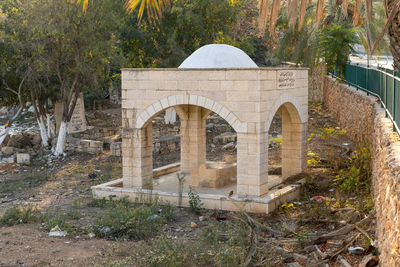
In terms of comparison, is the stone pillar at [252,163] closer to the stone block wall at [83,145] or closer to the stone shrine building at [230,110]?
the stone shrine building at [230,110]

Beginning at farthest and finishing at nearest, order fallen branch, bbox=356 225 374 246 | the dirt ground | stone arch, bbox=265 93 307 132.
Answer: stone arch, bbox=265 93 307 132 < the dirt ground < fallen branch, bbox=356 225 374 246

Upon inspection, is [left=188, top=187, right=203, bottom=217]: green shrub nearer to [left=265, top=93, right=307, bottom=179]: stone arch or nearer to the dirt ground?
the dirt ground

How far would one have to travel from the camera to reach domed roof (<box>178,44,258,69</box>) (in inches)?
472

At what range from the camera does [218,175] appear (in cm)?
1269

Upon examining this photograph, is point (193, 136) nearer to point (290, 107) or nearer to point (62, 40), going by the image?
point (290, 107)

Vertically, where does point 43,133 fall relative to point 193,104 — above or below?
below

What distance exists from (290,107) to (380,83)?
86.9 inches

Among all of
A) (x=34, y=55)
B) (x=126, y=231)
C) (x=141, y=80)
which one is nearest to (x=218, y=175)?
(x=141, y=80)

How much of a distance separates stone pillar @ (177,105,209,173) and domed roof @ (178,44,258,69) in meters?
2.33

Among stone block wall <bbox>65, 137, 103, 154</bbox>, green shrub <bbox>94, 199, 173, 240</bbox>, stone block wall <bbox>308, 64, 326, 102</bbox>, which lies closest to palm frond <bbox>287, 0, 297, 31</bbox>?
green shrub <bbox>94, 199, 173, 240</bbox>

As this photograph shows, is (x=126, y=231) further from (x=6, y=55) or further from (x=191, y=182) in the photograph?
(x=6, y=55)

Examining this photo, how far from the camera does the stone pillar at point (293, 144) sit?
43.3ft

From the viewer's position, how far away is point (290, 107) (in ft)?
42.3

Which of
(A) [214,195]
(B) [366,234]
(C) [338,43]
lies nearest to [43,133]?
(A) [214,195]
